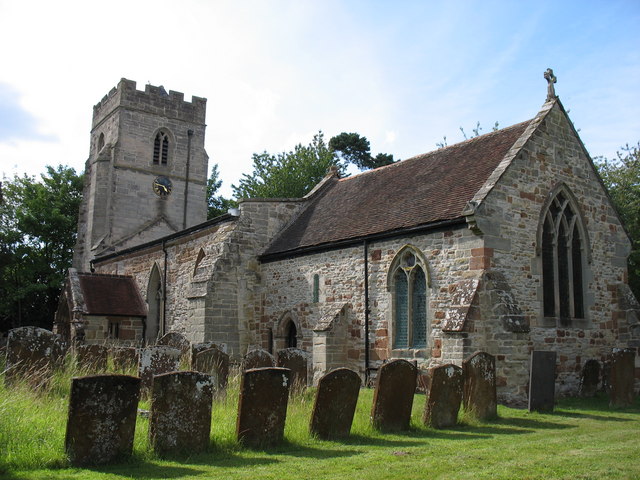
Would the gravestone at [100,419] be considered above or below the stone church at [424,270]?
below

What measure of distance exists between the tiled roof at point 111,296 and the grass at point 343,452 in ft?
47.3

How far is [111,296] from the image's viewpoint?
26359mm

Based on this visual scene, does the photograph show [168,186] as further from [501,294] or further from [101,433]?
[101,433]

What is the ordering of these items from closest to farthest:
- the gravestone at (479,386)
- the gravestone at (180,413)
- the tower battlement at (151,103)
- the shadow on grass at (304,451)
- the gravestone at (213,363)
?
the gravestone at (180,413) < the shadow on grass at (304,451) < the gravestone at (479,386) < the gravestone at (213,363) < the tower battlement at (151,103)

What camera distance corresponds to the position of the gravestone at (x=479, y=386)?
11.6 meters

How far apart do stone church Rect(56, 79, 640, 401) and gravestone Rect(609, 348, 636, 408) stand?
1.90 m

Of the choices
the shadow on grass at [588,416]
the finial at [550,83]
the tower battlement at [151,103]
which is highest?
the tower battlement at [151,103]

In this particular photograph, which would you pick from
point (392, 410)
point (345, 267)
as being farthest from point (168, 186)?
point (392, 410)

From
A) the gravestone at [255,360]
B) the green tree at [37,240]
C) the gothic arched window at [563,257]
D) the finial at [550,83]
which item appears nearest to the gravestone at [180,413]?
the gravestone at [255,360]

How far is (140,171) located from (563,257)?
26955 millimetres

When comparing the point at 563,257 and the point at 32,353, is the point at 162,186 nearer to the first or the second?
the point at 563,257

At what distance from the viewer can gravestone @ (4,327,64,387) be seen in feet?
34.8

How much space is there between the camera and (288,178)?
148 ft

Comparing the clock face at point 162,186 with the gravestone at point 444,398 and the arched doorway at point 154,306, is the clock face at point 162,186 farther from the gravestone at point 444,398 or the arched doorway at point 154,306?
the gravestone at point 444,398
